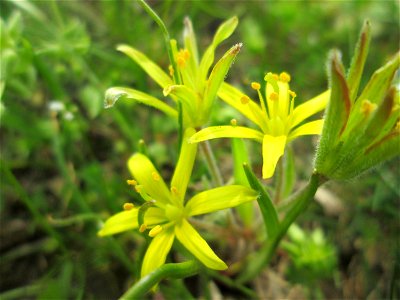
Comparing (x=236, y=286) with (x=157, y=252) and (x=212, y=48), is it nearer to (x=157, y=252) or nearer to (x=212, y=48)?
(x=157, y=252)

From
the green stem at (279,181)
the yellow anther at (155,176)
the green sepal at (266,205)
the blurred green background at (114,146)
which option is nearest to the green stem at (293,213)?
the green sepal at (266,205)

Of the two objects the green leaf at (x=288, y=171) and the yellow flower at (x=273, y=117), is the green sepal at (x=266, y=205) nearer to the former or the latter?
the yellow flower at (x=273, y=117)

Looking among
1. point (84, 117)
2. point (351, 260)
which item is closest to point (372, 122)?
point (351, 260)

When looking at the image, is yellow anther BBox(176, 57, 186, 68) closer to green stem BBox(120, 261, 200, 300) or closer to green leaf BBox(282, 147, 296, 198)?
green leaf BBox(282, 147, 296, 198)

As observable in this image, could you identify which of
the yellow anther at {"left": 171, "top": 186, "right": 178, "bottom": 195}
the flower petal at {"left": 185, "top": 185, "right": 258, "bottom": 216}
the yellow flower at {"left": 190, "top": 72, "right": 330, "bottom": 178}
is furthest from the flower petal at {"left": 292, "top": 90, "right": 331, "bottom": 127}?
the yellow anther at {"left": 171, "top": 186, "right": 178, "bottom": 195}

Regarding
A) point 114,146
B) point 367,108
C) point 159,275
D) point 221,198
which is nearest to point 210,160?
point 221,198

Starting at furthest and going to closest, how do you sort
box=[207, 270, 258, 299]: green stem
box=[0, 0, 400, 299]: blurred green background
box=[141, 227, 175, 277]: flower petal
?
box=[0, 0, 400, 299]: blurred green background
box=[207, 270, 258, 299]: green stem
box=[141, 227, 175, 277]: flower petal
